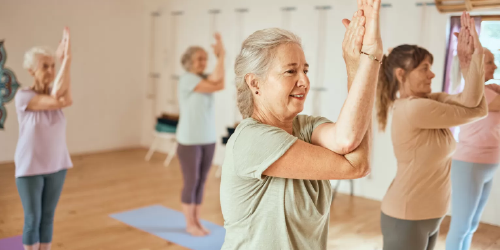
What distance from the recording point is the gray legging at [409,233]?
223cm

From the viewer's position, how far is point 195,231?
3.96 metres

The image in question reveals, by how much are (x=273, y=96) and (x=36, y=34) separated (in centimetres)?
601

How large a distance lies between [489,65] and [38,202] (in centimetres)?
274

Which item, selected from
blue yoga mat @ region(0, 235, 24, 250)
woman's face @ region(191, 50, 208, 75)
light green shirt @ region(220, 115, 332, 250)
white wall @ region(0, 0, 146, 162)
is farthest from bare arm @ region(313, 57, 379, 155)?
white wall @ region(0, 0, 146, 162)

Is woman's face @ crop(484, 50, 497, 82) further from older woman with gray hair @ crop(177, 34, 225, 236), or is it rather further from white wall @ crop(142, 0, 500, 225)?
older woman with gray hair @ crop(177, 34, 225, 236)

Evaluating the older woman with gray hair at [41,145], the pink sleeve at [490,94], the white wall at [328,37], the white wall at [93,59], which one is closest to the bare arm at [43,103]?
the older woman with gray hair at [41,145]

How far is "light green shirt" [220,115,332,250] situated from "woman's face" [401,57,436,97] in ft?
4.22

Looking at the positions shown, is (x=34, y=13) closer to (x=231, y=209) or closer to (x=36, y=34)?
(x=36, y=34)

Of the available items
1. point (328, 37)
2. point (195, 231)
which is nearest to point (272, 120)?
point (195, 231)

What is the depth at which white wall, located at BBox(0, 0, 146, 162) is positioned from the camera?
20.5ft

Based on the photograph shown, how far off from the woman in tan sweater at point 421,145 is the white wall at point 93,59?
17.8 ft

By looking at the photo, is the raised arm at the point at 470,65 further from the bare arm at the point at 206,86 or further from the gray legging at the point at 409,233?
the bare arm at the point at 206,86

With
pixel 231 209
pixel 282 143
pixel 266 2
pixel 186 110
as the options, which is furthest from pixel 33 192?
pixel 266 2

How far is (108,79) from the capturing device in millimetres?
7430
